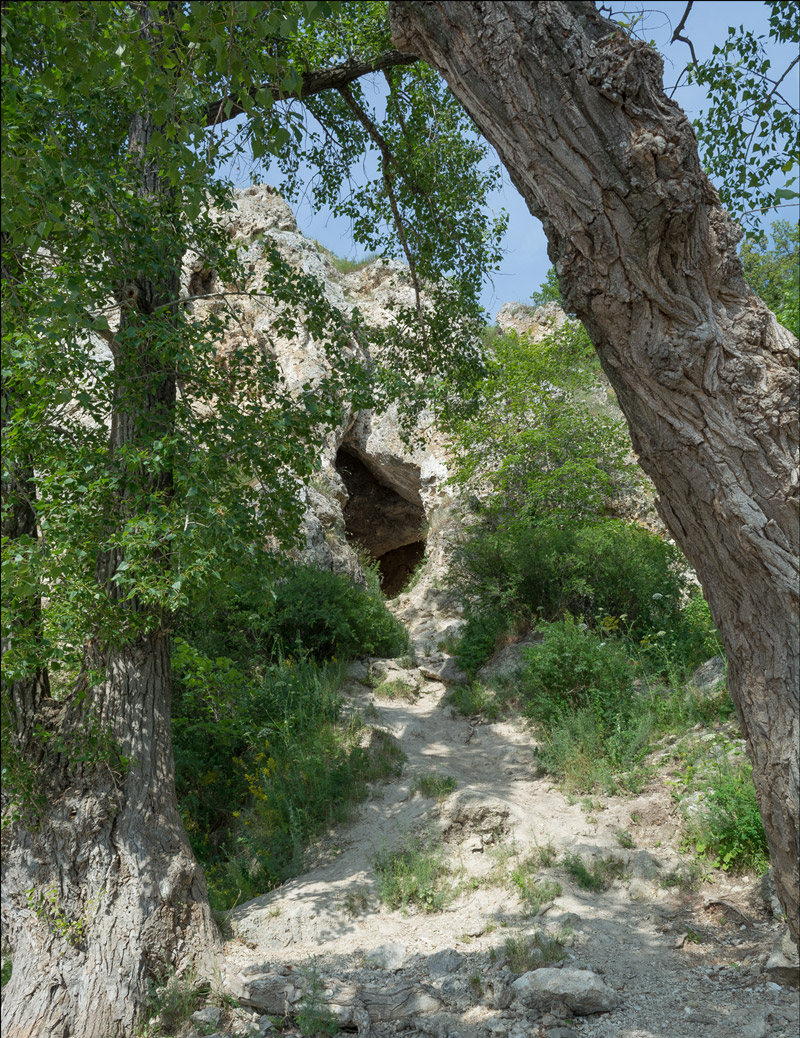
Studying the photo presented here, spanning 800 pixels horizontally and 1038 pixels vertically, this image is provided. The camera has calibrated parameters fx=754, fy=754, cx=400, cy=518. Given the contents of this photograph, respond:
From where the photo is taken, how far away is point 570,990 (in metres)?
4.28

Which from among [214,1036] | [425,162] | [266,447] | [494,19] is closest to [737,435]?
[494,19]

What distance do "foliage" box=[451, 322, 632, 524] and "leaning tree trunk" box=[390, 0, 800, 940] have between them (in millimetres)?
8781

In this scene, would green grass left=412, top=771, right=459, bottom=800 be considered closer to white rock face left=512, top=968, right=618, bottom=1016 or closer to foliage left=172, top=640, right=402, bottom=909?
foliage left=172, top=640, right=402, bottom=909

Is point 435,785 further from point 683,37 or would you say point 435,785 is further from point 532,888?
point 683,37

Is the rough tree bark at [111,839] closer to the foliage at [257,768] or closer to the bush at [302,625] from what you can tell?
the foliage at [257,768]

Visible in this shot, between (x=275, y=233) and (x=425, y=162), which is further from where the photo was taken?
(x=275, y=233)

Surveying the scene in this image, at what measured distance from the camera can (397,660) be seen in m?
10.7

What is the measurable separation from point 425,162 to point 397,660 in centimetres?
641

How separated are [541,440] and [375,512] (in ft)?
19.5

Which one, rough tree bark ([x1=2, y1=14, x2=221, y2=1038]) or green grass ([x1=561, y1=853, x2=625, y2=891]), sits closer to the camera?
rough tree bark ([x1=2, y1=14, x2=221, y2=1038])

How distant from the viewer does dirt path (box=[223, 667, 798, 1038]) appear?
4.24 m

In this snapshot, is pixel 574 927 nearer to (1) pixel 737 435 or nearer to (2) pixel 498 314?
(1) pixel 737 435

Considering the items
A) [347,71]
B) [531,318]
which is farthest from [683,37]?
[531,318]

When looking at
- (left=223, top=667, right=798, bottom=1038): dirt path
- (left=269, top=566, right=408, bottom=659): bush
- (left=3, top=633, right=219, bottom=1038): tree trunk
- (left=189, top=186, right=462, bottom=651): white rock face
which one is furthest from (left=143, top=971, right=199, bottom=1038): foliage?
(left=189, top=186, right=462, bottom=651): white rock face
